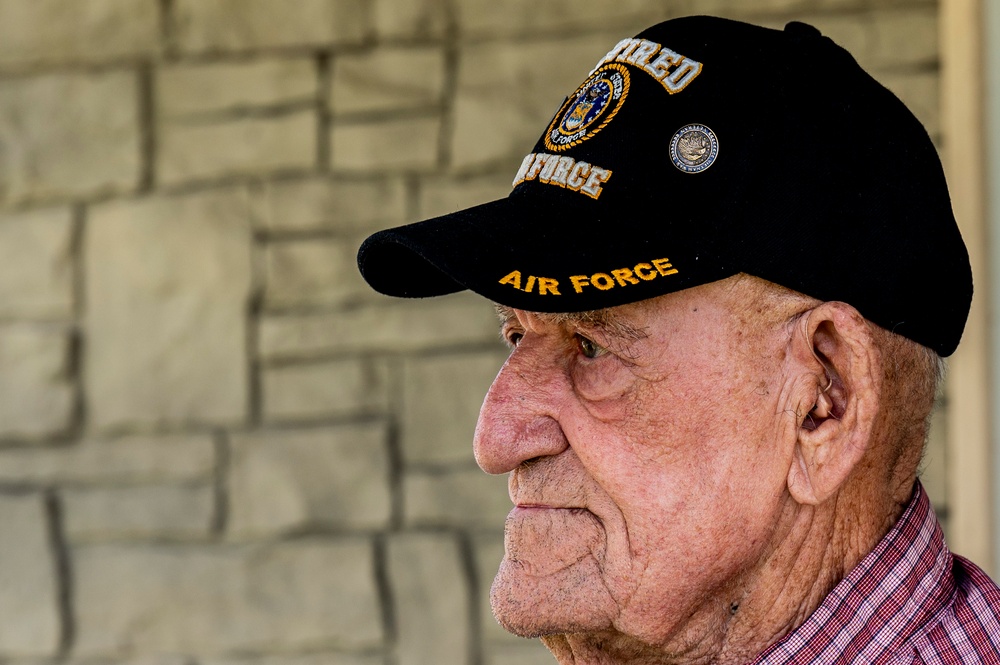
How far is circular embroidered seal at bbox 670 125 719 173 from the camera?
3.89ft

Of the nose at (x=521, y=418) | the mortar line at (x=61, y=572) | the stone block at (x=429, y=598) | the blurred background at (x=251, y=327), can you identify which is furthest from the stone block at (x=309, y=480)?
the nose at (x=521, y=418)

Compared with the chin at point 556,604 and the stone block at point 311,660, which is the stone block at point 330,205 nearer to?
the stone block at point 311,660

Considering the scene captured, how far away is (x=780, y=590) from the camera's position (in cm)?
125

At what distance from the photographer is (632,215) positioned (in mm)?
1202

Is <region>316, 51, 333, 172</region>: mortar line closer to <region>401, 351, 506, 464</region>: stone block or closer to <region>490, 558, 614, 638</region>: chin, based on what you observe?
<region>401, 351, 506, 464</region>: stone block

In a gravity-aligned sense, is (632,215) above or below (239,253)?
above

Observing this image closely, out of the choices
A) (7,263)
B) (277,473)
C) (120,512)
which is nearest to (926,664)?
(277,473)

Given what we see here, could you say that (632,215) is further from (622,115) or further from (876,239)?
(876,239)

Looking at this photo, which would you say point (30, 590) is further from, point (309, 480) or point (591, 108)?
point (591, 108)

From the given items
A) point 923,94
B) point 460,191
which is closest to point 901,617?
point 923,94

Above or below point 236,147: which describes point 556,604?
above

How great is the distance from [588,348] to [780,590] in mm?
323

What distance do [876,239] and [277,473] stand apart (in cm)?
216

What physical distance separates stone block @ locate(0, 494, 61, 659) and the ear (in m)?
2.47
